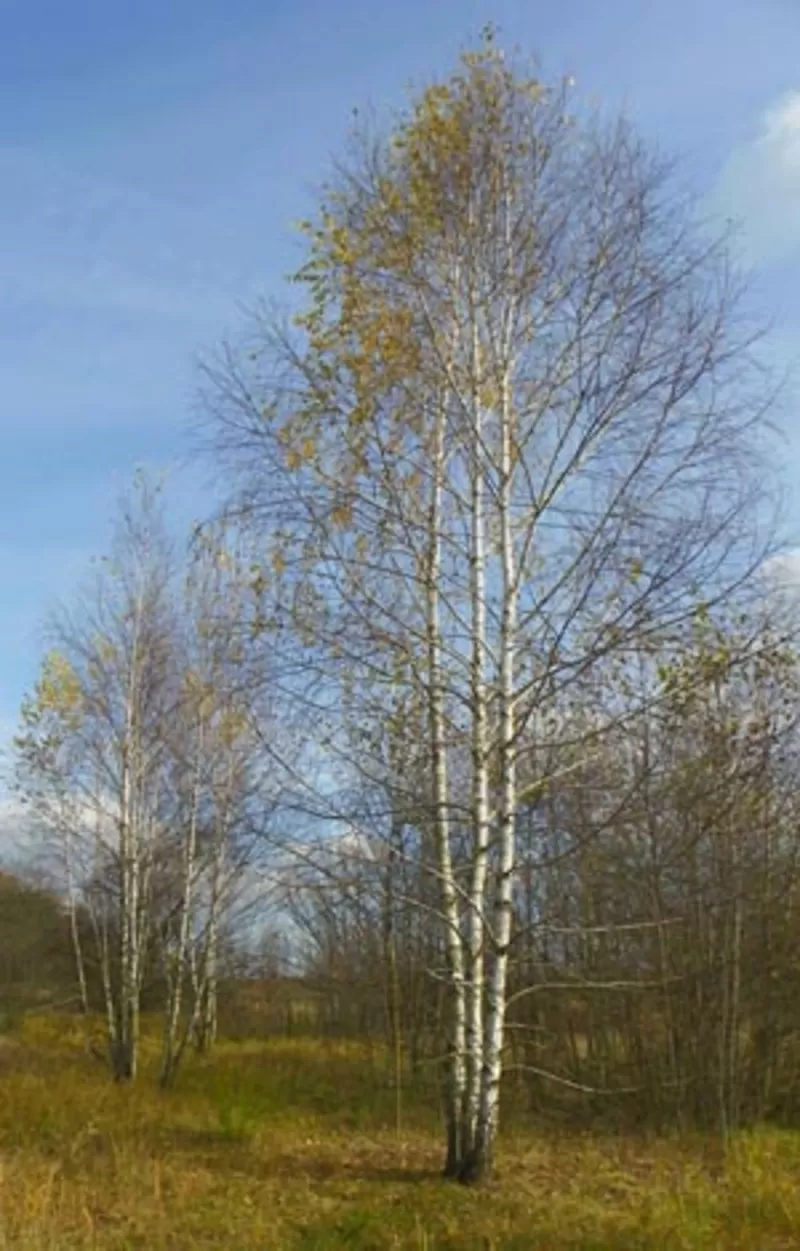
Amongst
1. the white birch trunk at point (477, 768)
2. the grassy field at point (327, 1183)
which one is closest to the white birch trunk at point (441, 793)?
the white birch trunk at point (477, 768)

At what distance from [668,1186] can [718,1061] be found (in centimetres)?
628

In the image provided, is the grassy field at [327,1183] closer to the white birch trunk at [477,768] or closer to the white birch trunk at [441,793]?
the white birch trunk at [441,793]

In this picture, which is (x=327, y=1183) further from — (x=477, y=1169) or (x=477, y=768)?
(x=477, y=768)

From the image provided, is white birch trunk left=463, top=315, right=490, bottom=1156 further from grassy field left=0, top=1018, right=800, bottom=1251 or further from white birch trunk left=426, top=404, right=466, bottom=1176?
grassy field left=0, top=1018, right=800, bottom=1251

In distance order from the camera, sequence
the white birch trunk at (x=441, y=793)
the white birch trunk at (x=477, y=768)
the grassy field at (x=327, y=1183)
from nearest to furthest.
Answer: the grassy field at (x=327, y=1183)
the white birch trunk at (x=477, y=768)
the white birch trunk at (x=441, y=793)

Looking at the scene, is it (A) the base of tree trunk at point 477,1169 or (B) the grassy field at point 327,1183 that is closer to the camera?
(B) the grassy field at point 327,1183

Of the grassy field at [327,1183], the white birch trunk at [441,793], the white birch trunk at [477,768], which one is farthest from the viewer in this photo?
the white birch trunk at [441,793]

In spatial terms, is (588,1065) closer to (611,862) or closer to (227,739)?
(611,862)

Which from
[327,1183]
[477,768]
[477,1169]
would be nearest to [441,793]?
[477,768]

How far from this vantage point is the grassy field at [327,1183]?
7.43 m

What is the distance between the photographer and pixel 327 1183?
973cm

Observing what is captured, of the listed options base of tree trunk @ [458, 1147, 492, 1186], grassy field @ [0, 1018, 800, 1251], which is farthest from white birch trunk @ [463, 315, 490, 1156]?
grassy field @ [0, 1018, 800, 1251]

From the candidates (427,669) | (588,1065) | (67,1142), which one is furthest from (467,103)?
(588,1065)

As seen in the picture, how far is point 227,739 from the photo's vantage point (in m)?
17.4
